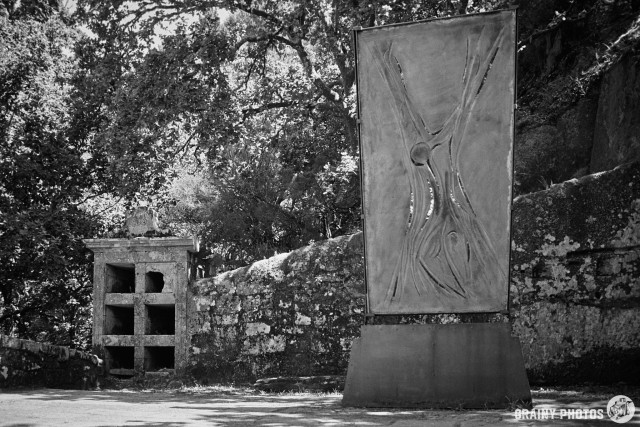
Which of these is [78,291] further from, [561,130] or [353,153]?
[561,130]

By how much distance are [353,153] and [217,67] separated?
2767 millimetres

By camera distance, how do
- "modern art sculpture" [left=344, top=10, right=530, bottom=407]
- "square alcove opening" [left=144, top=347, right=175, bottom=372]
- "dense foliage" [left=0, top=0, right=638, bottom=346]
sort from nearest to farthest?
"modern art sculpture" [left=344, top=10, right=530, bottom=407] < "square alcove opening" [left=144, top=347, right=175, bottom=372] < "dense foliage" [left=0, top=0, right=638, bottom=346]

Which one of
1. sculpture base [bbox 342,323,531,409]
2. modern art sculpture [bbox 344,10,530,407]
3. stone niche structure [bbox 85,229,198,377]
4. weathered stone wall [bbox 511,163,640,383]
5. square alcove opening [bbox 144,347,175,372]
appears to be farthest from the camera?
square alcove opening [bbox 144,347,175,372]

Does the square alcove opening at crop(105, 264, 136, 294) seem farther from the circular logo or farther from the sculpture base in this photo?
the circular logo

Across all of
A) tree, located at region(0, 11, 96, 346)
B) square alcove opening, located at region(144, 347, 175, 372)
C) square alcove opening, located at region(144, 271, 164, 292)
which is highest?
tree, located at region(0, 11, 96, 346)

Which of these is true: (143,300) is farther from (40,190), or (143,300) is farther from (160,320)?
(40,190)

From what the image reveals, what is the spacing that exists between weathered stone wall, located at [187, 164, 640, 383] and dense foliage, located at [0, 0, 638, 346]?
2.53m

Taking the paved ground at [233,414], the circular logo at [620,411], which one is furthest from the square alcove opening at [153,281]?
the circular logo at [620,411]

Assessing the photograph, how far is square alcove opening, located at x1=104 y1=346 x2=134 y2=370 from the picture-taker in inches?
305

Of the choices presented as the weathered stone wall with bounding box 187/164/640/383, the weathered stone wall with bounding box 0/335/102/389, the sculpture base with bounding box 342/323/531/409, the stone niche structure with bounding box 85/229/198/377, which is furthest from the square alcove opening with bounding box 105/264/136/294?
the sculpture base with bounding box 342/323/531/409

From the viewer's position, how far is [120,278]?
8242mm

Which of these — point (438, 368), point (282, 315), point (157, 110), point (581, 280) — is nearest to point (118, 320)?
point (282, 315)

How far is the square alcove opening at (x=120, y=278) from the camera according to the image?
7.96 metres

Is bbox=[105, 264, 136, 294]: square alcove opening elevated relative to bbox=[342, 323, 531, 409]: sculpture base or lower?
elevated
